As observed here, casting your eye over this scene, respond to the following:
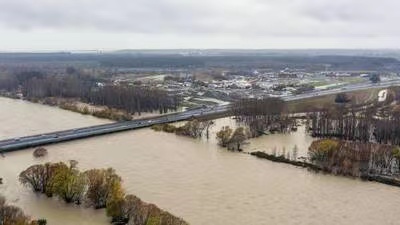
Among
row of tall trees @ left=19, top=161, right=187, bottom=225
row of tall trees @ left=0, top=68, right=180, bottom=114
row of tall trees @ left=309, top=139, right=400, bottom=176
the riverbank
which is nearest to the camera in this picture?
row of tall trees @ left=19, top=161, right=187, bottom=225

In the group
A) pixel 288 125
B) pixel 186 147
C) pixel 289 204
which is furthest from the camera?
pixel 288 125

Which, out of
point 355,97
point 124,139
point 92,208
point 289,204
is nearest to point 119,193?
point 92,208

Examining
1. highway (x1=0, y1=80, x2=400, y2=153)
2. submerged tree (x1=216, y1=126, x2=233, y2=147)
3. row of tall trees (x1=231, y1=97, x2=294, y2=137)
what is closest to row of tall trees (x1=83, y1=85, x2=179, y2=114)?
highway (x1=0, y1=80, x2=400, y2=153)

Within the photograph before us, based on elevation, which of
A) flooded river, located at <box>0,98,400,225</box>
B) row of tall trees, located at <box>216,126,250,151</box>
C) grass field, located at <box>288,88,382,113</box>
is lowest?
grass field, located at <box>288,88,382,113</box>

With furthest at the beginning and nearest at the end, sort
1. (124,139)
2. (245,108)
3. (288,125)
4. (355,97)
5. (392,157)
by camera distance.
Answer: (355,97)
(245,108)
(288,125)
(124,139)
(392,157)

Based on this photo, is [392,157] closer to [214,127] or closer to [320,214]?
[320,214]

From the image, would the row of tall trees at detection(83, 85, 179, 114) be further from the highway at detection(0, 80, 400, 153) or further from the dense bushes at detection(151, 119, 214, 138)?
the dense bushes at detection(151, 119, 214, 138)
